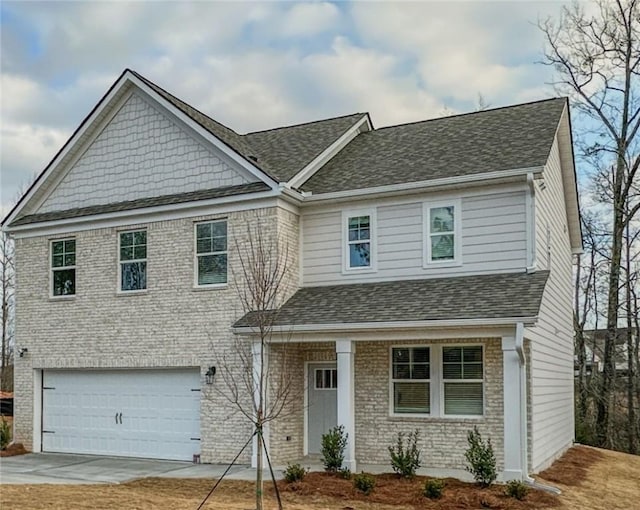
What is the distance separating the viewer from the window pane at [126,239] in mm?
17781

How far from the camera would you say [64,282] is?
738 inches

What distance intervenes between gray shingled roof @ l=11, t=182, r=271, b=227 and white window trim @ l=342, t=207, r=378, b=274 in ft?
6.36

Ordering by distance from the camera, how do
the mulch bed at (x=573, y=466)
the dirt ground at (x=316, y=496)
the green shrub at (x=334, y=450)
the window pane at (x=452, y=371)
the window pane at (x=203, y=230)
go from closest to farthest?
the dirt ground at (x=316, y=496)
the green shrub at (x=334, y=450)
the mulch bed at (x=573, y=466)
the window pane at (x=452, y=371)
the window pane at (x=203, y=230)

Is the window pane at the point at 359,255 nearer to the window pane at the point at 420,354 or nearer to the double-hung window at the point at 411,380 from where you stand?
the double-hung window at the point at 411,380

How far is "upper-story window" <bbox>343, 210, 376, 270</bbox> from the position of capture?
16234 millimetres

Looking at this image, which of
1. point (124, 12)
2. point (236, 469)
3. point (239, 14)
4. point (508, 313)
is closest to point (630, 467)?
point (508, 313)

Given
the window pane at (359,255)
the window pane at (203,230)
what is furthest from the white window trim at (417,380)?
the window pane at (203,230)

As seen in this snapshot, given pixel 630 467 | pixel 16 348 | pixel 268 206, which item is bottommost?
pixel 630 467

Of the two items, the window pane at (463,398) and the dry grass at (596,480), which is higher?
the window pane at (463,398)

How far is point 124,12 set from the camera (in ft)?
48.7

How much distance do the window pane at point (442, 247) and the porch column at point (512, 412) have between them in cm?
290

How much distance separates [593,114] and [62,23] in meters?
Result: 20.5

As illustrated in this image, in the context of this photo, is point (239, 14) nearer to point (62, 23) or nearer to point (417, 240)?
point (62, 23)

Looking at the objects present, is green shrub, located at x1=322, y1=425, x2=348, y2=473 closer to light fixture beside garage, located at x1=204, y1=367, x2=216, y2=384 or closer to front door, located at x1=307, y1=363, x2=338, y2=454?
front door, located at x1=307, y1=363, x2=338, y2=454
